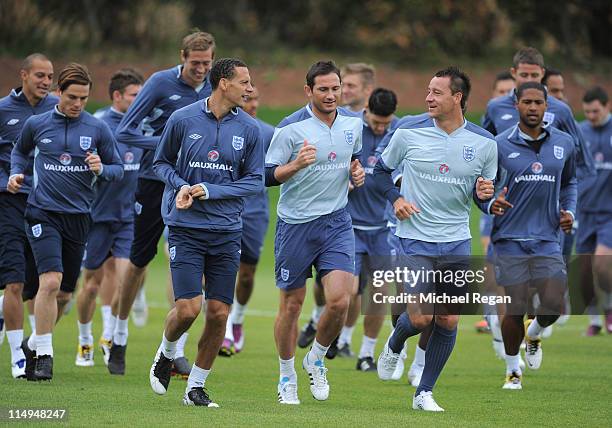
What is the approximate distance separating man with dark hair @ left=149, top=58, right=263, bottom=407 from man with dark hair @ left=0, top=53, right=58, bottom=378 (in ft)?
7.00

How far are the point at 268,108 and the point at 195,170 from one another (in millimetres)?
17452

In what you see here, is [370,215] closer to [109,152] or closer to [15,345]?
[109,152]

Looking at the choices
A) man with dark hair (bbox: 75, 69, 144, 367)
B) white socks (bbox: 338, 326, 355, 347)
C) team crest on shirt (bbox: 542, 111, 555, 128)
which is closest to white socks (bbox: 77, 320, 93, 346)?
man with dark hair (bbox: 75, 69, 144, 367)

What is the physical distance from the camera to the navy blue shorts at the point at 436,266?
367 inches

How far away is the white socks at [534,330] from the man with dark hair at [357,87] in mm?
2992

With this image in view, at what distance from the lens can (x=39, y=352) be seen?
10.1m

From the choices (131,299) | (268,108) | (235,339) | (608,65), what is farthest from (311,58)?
(131,299)

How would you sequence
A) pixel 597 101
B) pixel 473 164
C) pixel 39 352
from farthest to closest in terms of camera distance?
pixel 597 101
pixel 39 352
pixel 473 164

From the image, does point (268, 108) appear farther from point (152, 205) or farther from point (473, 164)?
point (473, 164)

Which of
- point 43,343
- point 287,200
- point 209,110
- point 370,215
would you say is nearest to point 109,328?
point 43,343

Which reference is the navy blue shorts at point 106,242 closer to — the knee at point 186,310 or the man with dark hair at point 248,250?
the man with dark hair at point 248,250

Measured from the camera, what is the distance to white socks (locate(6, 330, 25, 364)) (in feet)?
34.8

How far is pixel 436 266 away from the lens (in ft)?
30.7

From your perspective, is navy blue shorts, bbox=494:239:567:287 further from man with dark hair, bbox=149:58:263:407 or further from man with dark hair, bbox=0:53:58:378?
man with dark hair, bbox=0:53:58:378
